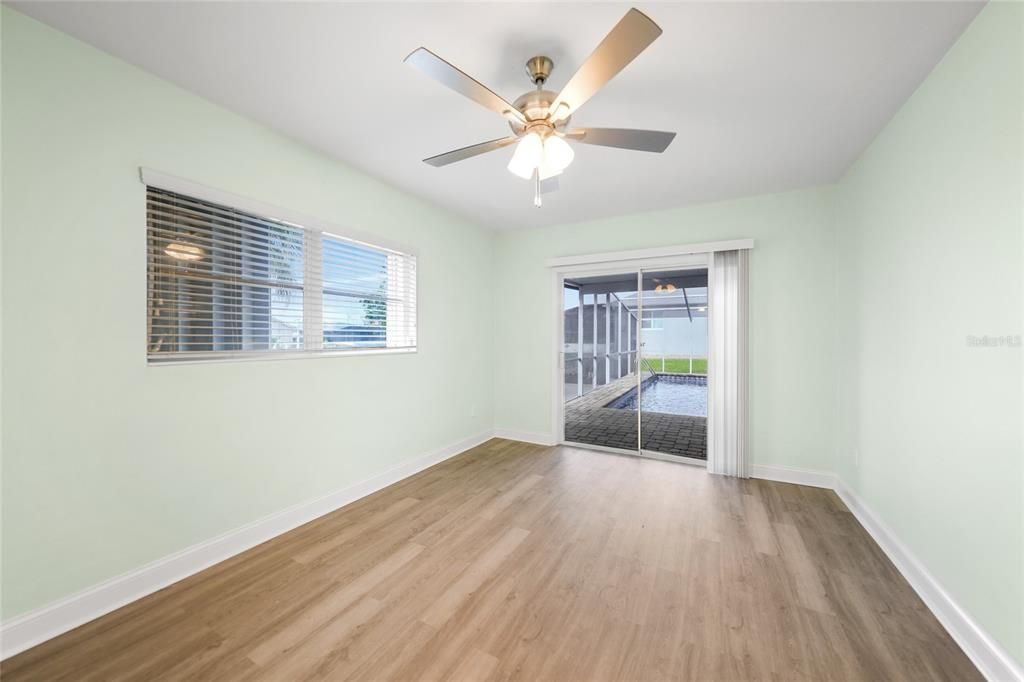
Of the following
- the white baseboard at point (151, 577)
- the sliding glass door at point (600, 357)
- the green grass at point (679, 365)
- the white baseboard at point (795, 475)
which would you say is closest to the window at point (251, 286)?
the white baseboard at point (151, 577)

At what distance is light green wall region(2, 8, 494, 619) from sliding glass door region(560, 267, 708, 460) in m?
3.05

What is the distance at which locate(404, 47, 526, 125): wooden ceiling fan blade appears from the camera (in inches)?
54.3

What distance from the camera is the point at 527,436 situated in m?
4.69

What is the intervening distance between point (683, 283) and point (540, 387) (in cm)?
191

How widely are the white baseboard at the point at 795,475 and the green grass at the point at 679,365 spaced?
39.8 inches

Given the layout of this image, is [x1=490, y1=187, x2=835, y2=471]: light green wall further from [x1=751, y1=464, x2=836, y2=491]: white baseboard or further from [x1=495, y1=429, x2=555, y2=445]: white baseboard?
[x1=495, y1=429, x2=555, y2=445]: white baseboard

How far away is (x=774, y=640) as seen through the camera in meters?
1.65

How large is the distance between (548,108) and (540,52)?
25 cm

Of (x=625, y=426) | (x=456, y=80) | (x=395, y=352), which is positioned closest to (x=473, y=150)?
(x=456, y=80)

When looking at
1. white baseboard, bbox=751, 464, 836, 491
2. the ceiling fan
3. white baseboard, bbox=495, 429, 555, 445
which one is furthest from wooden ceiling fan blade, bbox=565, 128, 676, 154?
white baseboard, bbox=495, 429, 555, 445

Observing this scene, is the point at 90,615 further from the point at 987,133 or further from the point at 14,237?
the point at 987,133

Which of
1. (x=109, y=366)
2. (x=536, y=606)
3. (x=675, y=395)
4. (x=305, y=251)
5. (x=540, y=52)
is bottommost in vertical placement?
(x=536, y=606)

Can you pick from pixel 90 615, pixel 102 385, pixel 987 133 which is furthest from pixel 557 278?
pixel 90 615

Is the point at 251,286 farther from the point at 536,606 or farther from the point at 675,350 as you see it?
the point at 675,350
